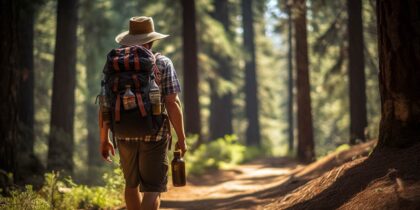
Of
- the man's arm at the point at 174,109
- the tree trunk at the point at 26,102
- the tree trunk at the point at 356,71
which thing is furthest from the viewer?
the tree trunk at the point at 356,71

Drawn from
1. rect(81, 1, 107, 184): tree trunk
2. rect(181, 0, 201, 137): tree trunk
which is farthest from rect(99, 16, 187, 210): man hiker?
rect(81, 1, 107, 184): tree trunk

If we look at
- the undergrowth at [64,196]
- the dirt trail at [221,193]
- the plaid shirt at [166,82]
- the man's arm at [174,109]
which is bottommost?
the dirt trail at [221,193]

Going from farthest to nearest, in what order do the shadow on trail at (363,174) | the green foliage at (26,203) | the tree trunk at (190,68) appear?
the tree trunk at (190,68), the green foliage at (26,203), the shadow on trail at (363,174)

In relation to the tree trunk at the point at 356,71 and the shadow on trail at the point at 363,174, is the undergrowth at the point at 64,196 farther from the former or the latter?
the tree trunk at the point at 356,71

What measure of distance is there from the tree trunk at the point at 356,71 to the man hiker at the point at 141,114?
449 inches

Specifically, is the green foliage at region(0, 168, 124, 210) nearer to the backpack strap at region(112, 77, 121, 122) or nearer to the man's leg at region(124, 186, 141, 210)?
the man's leg at region(124, 186, 141, 210)

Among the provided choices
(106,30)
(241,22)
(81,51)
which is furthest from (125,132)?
(241,22)

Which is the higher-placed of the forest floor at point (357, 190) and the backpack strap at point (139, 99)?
the backpack strap at point (139, 99)

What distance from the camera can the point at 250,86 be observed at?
32.2 metres

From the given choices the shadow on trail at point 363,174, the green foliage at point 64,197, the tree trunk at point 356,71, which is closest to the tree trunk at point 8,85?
the green foliage at point 64,197

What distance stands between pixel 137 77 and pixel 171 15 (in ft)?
54.5

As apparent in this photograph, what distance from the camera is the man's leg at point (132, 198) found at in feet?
16.0

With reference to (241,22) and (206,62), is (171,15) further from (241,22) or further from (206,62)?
(241,22)

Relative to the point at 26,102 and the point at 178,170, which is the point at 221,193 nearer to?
the point at 178,170
